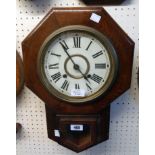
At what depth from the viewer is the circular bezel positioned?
0.84 metres

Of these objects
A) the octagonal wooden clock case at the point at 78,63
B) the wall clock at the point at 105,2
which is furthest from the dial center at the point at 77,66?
the wall clock at the point at 105,2

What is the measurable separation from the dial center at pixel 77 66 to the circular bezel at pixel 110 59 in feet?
0.25

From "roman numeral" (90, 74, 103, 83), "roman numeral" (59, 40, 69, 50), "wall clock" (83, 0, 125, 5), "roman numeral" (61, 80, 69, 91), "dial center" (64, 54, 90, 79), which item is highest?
"wall clock" (83, 0, 125, 5)

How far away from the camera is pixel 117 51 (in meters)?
0.87

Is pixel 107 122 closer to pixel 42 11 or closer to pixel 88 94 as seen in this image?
pixel 88 94

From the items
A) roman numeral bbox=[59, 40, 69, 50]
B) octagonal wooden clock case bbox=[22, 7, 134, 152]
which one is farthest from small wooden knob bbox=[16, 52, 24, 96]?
roman numeral bbox=[59, 40, 69, 50]

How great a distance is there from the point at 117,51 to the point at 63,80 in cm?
21

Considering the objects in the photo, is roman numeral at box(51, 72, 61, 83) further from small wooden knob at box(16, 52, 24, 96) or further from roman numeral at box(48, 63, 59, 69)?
small wooden knob at box(16, 52, 24, 96)

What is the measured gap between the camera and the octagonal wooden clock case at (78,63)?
2.79 feet

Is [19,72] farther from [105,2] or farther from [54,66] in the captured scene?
[105,2]

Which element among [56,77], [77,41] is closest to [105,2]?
[77,41]

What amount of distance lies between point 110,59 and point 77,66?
0.37ft

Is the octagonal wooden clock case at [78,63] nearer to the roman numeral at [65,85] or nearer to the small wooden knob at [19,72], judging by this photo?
the roman numeral at [65,85]

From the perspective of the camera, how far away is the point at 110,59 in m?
0.87
